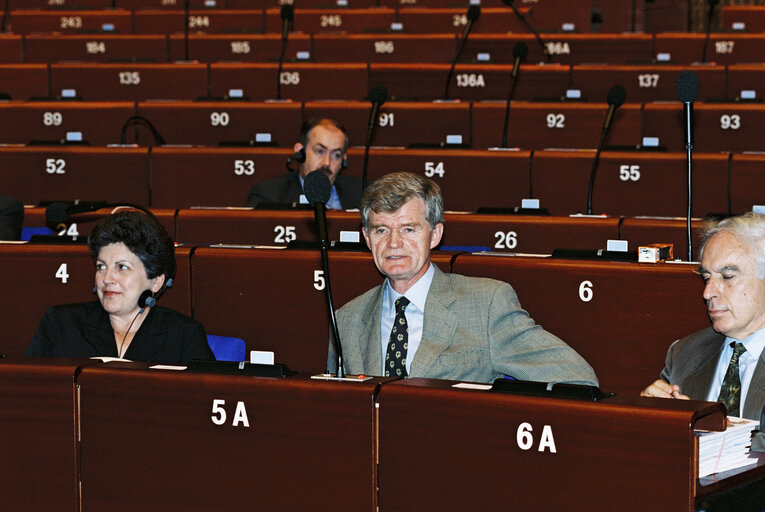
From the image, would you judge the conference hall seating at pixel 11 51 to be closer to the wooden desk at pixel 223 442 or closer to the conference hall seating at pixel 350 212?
the conference hall seating at pixel 350 212

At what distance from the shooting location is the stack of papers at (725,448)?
5.07ft

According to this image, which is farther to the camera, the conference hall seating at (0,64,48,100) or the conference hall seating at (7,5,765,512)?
the conference hall seating at (0,64,48,100)

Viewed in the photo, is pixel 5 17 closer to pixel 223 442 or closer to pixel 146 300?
pixel 146 300

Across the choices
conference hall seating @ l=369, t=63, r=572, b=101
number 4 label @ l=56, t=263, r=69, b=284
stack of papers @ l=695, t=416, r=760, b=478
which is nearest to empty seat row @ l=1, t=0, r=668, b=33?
conference hall seating @ l=369, t=63, r=572, b=101

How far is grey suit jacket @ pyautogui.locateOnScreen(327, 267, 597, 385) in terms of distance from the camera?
7.75 ft

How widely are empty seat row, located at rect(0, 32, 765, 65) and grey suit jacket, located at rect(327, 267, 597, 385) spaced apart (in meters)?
4.08

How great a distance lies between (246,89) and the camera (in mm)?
6422

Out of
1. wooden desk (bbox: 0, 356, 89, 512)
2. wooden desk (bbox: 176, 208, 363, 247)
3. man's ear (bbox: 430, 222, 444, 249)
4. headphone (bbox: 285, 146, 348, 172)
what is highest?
headphone (bbox: 285, 146, 348, 172)

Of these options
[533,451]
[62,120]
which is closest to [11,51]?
[62,120]

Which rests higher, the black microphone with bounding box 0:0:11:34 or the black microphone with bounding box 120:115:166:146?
the black microphone with bounding box 0:0:11:34

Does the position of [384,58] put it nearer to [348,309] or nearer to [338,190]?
[338,190]

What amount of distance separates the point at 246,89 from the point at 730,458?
5.15 m

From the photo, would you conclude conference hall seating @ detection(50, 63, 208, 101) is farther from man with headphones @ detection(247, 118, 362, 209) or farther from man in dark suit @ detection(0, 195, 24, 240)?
man in dark suit @ detection(0, 195, 24, 240)

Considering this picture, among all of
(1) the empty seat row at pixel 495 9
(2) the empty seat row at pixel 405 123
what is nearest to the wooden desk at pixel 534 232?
(2) the empty seat row at pixel 405 123
